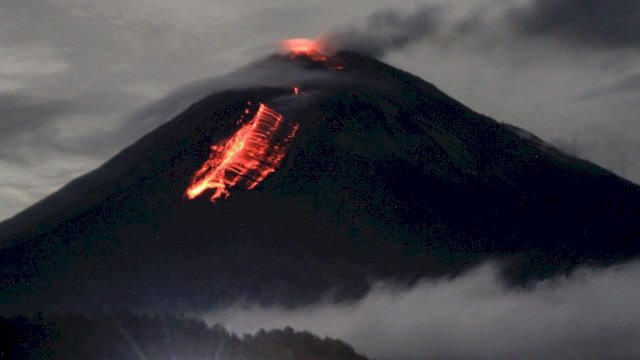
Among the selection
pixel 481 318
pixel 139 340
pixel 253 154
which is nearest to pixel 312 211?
pixel 253 154

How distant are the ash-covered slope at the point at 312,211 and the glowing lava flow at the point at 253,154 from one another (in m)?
1.55

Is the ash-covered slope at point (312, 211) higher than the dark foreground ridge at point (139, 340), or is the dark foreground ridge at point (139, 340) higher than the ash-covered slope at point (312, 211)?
the ash-covered slope at point (312, 211)

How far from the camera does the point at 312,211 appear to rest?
474 feet

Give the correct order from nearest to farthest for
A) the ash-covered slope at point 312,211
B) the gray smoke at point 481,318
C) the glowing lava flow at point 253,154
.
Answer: the ash-covered slope at point 312,211, the gray smoke at point 481,318, the glowing lava flow at point 253,154

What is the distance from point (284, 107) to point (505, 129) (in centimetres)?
4023

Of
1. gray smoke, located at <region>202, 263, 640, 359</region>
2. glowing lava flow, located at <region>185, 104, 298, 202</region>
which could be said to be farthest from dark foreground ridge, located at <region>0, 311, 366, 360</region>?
glowing lava flow, located at <region>185, 104, 298, 202</region>

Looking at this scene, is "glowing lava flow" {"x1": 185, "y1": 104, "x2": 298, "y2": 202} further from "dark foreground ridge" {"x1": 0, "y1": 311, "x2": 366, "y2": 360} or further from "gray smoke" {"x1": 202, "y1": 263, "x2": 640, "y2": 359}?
"dark foreground ridge" {"x1": 0, "y1": 311, "x2": 366, "y2": 360}

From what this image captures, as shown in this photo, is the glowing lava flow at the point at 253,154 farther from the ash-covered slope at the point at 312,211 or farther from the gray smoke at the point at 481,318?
the gray smoke at the point at 481,318

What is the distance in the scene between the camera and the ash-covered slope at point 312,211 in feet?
A: 433

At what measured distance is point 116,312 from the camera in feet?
392

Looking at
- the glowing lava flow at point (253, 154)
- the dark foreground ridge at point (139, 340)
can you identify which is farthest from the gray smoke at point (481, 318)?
the glowing lava flow at point (253, 154)

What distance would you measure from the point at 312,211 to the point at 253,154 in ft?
33.2

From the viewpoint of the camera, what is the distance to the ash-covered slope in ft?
433

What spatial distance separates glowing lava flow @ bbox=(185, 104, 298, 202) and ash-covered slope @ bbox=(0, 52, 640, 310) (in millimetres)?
1547
